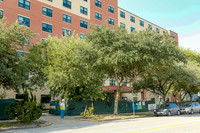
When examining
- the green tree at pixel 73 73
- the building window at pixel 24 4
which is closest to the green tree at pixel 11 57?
the green tree at pixel 73 73

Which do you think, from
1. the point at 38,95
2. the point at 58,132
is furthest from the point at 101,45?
the point at 38,95

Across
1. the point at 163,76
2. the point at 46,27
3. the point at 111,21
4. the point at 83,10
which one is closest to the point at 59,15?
the point at 46,27

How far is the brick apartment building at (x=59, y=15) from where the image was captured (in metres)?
31.6

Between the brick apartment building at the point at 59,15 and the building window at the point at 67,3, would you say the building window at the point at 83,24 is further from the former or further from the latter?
the building window at the point at 67,3

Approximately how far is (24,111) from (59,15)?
2609 cm

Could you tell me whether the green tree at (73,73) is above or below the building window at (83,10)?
below

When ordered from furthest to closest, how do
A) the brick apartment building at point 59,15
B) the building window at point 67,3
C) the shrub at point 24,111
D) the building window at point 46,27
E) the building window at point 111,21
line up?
the building window at point 111,21 < the building window at point 67,3 < the building window at point 46,27 < the brick apartment building at point 59,15 < the shrub at point 24,111

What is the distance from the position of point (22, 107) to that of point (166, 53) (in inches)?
580

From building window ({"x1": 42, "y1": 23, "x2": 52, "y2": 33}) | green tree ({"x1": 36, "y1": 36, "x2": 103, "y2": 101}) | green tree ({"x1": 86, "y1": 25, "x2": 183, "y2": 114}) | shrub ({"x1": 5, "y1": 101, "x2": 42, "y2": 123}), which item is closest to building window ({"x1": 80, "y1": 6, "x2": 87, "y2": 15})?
building window ({"x1": 42, "y1": 23, "x2": 52, "y2": 33})

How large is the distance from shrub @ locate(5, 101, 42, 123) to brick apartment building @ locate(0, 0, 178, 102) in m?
15.0

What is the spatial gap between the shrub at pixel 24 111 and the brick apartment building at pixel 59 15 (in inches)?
592

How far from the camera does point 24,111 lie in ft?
48.0

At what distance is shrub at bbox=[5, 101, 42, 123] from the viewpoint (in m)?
14.2

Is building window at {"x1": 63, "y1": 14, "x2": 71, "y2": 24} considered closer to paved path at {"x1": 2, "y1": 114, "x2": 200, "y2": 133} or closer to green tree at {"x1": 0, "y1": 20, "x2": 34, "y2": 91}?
green tree at {"x1": 0, "y1": 20, "x2": 34, "y2": 91}
